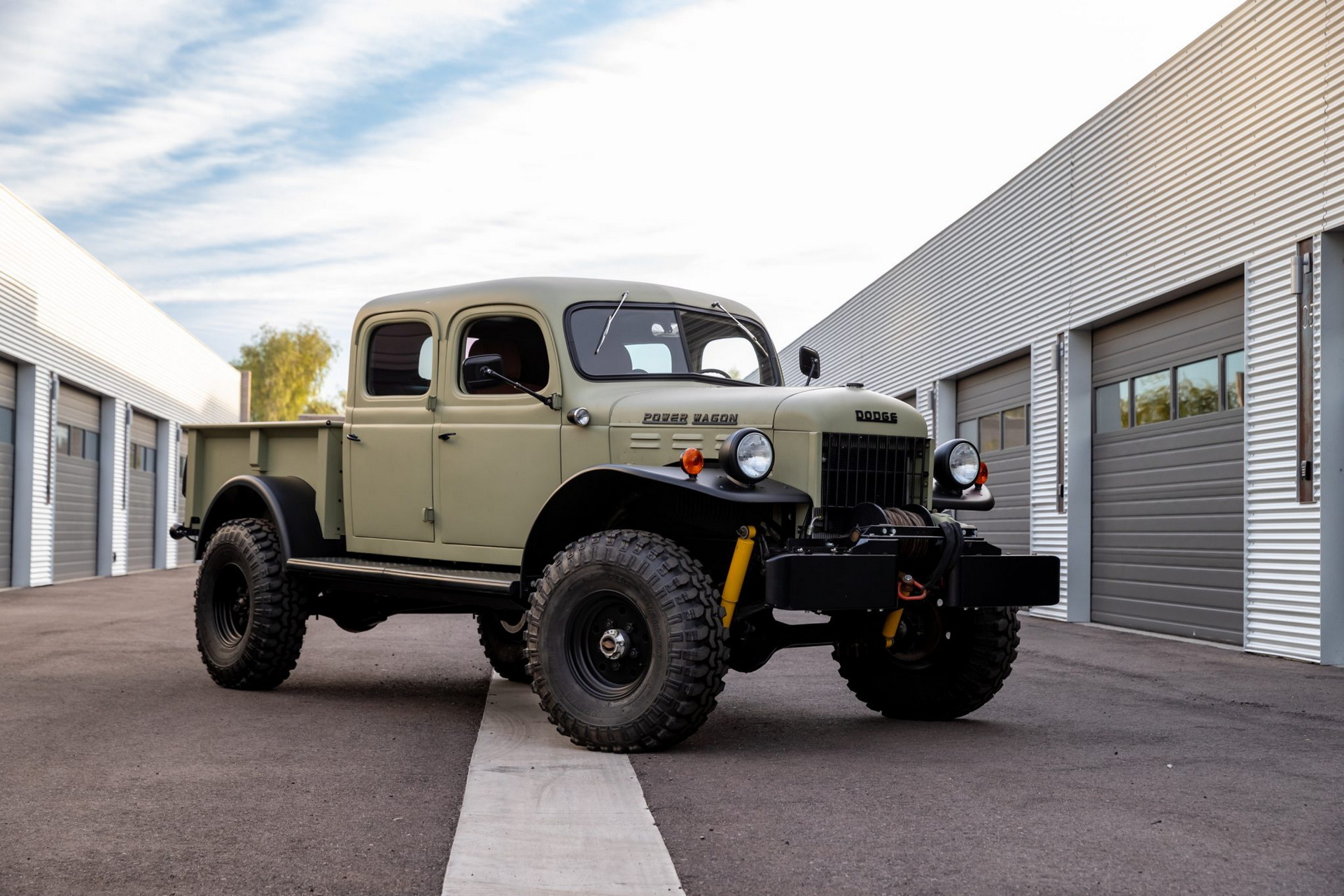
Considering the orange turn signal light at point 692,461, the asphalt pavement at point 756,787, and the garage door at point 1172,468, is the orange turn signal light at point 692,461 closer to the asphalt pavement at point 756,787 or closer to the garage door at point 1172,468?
the asphalt pavement at point 756,787

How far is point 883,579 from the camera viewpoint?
19.9 feet

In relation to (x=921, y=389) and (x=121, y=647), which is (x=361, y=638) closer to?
(x=121, y=647)

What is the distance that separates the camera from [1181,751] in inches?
251

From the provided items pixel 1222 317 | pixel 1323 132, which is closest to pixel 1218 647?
pixel 1222 317

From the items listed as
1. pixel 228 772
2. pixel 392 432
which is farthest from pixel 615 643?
pixel 392 432

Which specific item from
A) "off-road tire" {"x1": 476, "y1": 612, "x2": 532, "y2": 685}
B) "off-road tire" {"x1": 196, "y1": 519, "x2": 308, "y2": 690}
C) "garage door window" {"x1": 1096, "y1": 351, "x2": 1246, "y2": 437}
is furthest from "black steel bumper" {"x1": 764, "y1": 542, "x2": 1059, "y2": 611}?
"garage door window" {"x1": 1096, "y1": 351, "x2": 1246, "y2": 437}

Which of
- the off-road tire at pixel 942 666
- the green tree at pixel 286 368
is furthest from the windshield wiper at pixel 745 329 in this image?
the green tree at pixel 286 368

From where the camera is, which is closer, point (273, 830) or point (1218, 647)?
point (273, 830)

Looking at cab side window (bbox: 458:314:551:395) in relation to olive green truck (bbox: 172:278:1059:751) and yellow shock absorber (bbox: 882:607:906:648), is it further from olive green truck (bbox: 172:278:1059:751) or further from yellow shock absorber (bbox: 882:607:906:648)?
yellow shock absorber (bbox: 882:607:906:648)

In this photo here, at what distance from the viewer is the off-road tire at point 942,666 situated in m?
7.10

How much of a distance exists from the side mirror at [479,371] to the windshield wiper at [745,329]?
4.62 ft

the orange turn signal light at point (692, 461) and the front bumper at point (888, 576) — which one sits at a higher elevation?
the orange turn signal light at point (692, 461)

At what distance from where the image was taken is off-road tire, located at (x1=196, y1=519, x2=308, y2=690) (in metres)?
8.38

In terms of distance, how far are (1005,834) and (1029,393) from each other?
47.7 feet
